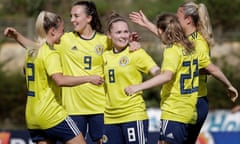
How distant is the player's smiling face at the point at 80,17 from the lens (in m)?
11.1

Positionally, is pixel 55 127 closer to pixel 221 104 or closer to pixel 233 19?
pixel 221 104

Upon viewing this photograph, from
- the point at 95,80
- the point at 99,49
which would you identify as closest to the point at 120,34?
the point at 99,49

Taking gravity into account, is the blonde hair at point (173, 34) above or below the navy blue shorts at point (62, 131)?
above

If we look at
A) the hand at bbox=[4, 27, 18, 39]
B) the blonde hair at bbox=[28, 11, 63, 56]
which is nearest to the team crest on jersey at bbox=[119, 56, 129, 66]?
the blonde hair at bbox=[28, 11, 63, 56]

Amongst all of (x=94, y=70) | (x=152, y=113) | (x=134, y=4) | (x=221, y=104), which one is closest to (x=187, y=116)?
(x=94, y=70)

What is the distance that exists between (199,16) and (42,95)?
2.27 meters

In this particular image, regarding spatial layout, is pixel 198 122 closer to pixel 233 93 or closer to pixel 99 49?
pixel 233 93

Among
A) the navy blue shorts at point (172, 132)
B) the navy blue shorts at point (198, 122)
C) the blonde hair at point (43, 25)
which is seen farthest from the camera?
the navy blue shorts at point (198, 122)

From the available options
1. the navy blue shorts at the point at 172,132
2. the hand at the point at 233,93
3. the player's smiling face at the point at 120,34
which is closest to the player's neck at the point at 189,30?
the player's smiling face at the point at 120,34

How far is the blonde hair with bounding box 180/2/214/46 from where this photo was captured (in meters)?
10.7

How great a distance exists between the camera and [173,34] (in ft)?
33.3

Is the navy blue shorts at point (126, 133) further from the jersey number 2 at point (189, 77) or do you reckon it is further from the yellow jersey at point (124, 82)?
the jersey number 2 at point (189, 77)

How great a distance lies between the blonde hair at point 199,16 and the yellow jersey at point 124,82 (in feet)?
2.53

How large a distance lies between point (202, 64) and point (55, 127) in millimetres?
2041
